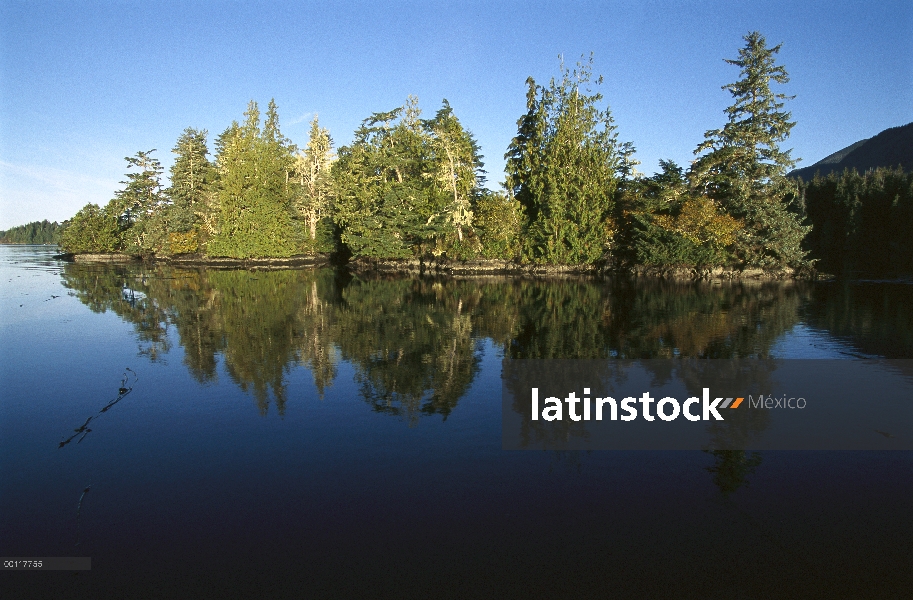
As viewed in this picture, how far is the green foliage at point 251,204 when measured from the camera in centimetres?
6931

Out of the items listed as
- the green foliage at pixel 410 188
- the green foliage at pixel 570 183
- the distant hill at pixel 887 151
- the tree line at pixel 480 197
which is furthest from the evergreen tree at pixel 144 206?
the distant hill at pixel 887 151

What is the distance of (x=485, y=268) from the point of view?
57.4 metres

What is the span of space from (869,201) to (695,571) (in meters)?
67.9

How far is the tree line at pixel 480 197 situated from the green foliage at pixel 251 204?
162 millimetres

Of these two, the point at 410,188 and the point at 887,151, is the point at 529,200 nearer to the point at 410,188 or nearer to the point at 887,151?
the point at 410,188

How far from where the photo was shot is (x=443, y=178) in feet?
190

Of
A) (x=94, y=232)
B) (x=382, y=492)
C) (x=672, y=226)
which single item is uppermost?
(x=94, y=232)

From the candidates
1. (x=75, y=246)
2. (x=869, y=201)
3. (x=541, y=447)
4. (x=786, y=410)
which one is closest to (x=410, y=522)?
(x=541, y=447)

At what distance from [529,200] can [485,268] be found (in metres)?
10.0

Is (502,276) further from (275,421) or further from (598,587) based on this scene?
(598,587)

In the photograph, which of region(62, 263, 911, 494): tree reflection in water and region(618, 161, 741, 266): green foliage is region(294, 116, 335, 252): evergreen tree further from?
region(618, 161, 741, 266): green foliage

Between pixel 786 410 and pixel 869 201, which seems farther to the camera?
pixel 869 201

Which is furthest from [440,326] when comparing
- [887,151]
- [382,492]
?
[887,151]

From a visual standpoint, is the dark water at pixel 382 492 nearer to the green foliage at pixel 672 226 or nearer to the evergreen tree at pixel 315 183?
the green foliage at pixel 672 226
